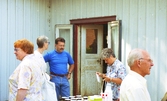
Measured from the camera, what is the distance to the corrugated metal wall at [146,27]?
19.0 ft

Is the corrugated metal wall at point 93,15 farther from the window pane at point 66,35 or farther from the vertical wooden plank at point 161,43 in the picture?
the window pane at point 66,35

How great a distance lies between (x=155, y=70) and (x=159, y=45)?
490mm

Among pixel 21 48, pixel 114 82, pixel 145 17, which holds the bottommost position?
pixel 114 82

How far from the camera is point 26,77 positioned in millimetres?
3330

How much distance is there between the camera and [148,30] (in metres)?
6.06

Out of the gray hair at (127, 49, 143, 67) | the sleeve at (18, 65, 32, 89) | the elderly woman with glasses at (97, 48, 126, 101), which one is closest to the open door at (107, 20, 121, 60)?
the elderly woman with glasses at (97, 48, 126, 101)

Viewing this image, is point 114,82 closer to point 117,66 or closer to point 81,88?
point 117,66

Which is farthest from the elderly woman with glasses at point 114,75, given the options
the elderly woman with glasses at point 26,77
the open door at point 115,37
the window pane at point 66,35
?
the window pane at point 66,35

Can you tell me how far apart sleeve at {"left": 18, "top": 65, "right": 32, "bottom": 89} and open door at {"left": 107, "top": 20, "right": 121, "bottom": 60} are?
349 centimetres

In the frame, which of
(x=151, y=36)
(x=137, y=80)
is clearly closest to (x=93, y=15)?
(x=151, y=36)

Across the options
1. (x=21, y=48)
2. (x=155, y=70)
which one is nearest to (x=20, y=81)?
(x=21, y=48)

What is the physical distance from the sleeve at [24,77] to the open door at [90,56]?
179 inches

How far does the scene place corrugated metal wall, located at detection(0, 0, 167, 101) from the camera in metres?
5.84

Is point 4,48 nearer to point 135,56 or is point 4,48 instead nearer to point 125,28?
point 125,28
